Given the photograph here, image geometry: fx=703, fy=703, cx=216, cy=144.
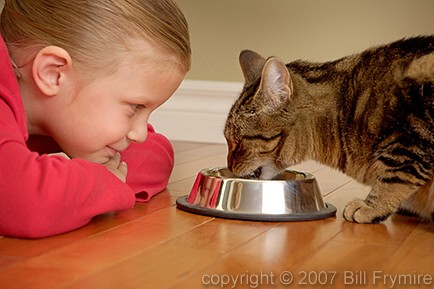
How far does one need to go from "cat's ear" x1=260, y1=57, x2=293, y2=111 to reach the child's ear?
485 millimetres

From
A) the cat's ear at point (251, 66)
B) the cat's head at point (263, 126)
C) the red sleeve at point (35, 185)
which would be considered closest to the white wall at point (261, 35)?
the cat's ear at point (251, 66)

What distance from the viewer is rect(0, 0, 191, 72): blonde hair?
61.9 inches

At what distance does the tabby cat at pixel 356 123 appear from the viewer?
1651 millimetres

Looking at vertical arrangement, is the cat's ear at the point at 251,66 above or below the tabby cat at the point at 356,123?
above

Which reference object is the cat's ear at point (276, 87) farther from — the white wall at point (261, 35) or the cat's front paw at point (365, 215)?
the white wall at point (261, 35)

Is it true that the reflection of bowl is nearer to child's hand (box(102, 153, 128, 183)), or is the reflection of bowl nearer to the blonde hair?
child's hand (box(102, 153, 128, 183))

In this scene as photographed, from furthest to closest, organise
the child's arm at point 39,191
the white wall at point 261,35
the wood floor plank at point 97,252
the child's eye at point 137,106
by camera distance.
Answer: the white wall at point 261,35
the child's eye at point 137,106
the child's arm at point 39,191
the wood floor plank at point 97,252

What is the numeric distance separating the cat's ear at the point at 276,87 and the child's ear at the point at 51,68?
1.59 ft

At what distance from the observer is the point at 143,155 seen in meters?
1.94

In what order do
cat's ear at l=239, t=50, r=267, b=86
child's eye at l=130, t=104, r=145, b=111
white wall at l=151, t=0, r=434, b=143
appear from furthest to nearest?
white wall at l=151, t=0, r=434, b=143, cat's ear at l=239, t=50, r=267, b=86, child's eye at l=130, t=104, r=145, b=111

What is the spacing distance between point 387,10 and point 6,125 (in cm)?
196

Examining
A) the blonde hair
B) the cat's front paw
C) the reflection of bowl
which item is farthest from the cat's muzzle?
the blonde hair

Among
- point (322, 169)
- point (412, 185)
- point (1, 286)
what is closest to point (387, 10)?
point (322, 169)

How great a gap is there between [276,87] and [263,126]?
0.11m
